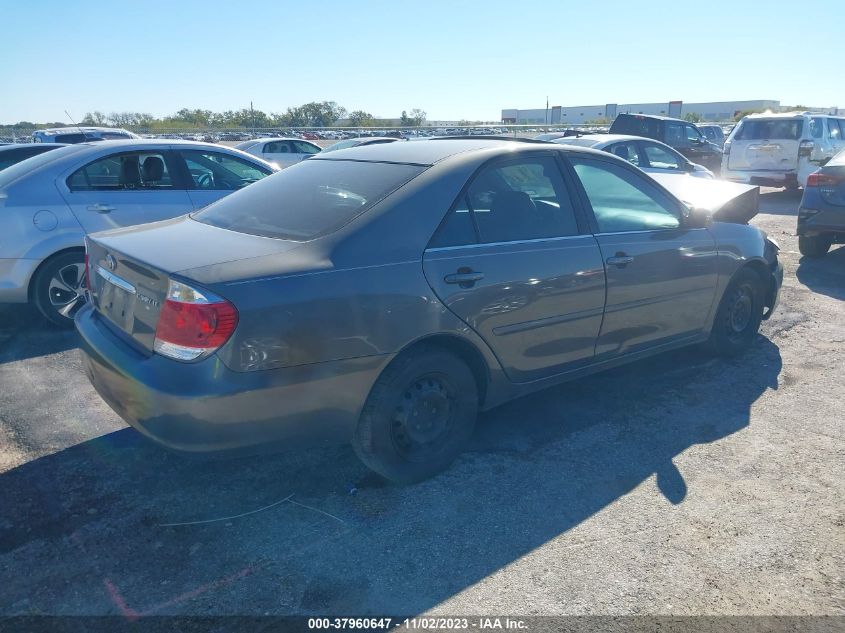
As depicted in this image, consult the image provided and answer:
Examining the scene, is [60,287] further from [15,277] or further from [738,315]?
[738,315]

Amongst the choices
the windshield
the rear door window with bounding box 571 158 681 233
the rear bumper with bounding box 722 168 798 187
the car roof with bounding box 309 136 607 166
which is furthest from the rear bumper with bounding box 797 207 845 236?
the windshield

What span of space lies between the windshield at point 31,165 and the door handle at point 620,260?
4.63m

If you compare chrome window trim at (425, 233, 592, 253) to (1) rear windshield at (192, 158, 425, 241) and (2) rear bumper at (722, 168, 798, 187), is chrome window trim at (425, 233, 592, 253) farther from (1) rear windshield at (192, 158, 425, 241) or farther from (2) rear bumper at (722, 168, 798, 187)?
A: (2) rear bumper at (722, 168, 798, 187)

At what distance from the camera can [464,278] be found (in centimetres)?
321

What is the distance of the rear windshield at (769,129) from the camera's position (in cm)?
1401

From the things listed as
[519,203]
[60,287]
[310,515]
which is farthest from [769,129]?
[310,515]

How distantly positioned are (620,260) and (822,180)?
5606mm

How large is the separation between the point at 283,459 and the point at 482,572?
1.38m

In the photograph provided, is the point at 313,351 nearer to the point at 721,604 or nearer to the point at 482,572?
the point at 482,572

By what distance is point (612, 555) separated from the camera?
2.79 meters

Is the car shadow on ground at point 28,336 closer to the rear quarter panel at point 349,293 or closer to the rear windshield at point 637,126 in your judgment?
the rear quarter panel at point 349,293

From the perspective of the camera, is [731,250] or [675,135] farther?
[675,135]

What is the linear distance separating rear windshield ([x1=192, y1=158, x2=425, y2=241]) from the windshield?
2.59 m

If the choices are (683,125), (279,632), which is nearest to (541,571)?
(279,632)
